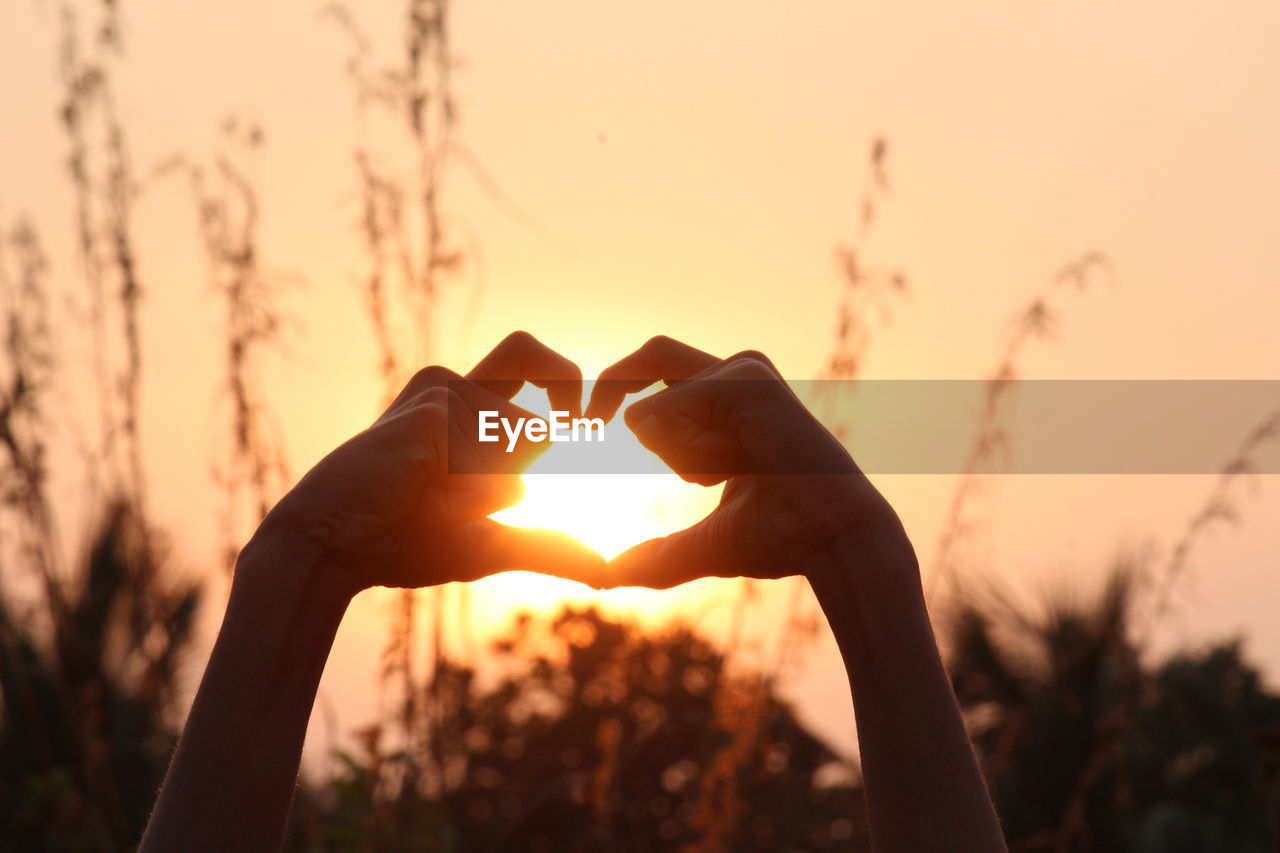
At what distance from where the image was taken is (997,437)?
3.18 metres

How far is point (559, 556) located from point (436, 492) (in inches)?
6.5

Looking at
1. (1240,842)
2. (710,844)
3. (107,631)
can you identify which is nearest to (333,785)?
(710,844)

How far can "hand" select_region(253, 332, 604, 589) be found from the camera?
Result: 49.4 inches

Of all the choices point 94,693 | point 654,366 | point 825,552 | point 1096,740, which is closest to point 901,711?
point 825,552

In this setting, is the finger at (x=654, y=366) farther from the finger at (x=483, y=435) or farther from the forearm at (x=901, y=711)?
the forearm at (x=901, y=711)

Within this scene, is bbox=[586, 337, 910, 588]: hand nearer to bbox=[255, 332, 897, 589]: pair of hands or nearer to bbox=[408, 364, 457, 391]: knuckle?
bbox=[255, 332, 897, 589]: pair of hands

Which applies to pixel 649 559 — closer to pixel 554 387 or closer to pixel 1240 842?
pixel 554 387

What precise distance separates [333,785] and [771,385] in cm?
248

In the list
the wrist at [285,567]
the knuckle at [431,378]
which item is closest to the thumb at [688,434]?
the knuckle at [431,378]

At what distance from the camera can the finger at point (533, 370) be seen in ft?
4.48

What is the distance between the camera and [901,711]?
1101 millimetres

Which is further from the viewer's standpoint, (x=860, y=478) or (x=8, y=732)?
(x=8, y=732)

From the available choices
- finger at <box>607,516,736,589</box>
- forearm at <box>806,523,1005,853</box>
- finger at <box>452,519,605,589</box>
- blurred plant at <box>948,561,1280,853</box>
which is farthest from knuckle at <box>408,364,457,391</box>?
blurred plant at <box>948,561,1280,853</box>

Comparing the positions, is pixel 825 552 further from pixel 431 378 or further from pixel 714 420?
pixel 431 378
